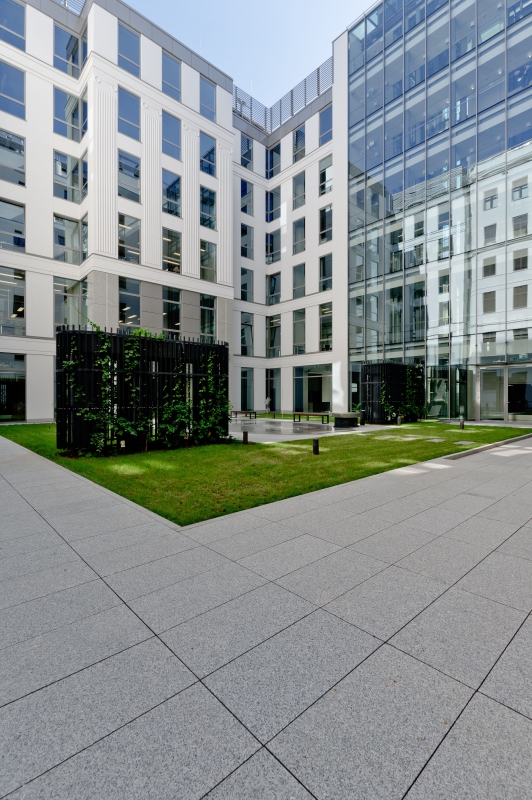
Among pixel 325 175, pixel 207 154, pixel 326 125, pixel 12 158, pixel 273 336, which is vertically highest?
pixel 326 125

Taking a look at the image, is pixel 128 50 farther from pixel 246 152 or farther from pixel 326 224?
pixel 326 224

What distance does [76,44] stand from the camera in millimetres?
25422

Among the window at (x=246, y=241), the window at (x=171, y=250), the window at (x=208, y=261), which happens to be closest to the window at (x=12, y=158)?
the window at (x=171, y=250)

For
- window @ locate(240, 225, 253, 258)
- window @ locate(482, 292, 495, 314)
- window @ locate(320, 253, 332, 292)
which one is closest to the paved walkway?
window @ locate(482, 292, 495, 314)

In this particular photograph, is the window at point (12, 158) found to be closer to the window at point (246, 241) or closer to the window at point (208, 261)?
the window at point (208, 261)

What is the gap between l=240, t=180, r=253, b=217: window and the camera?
35.3 metres

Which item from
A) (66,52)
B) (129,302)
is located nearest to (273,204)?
(66,52)

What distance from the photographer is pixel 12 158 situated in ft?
76.5

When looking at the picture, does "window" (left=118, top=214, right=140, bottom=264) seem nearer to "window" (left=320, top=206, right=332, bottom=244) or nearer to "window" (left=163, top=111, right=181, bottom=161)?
"window" (left=163, top=111, right=181, bottom=161)

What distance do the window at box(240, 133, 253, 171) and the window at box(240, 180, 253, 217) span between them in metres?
1.65

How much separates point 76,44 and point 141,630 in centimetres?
3611

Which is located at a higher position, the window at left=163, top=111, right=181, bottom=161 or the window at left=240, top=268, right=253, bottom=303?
the window at left=163, top=111, right=181, bottom=161

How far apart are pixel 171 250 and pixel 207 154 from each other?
29.6 ft

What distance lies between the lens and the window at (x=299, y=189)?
34.2 m
